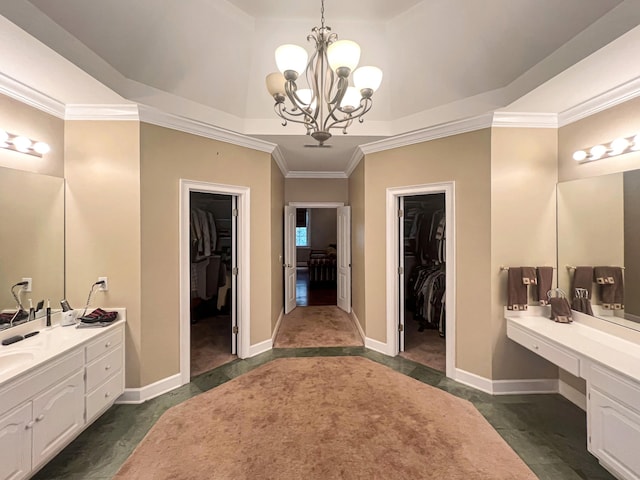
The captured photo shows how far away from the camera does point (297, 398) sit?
2.41 meters

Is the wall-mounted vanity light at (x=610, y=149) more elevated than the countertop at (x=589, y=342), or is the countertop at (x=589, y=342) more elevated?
the wall-mounted vanity light at (x=610, y=149)

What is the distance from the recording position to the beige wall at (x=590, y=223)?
6.72 feet

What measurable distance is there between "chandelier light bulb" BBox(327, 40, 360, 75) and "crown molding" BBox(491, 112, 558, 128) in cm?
175

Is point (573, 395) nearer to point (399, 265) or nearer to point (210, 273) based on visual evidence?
point (399, 265)

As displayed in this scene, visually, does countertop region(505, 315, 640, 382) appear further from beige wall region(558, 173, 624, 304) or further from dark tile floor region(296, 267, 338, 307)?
dark tile floor region(296, 267, 338, 307)

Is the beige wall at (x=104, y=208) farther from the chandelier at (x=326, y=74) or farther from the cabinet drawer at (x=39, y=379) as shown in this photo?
the chandelier at (x=326, y=74)

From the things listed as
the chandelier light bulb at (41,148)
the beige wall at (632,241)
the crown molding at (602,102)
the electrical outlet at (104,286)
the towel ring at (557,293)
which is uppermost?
the crown molding at (602,102)

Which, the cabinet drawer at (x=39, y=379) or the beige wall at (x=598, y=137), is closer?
the cabinet drawer at (x=39, y=379)

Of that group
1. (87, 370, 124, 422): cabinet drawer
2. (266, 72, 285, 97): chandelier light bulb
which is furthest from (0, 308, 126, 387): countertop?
(266, 72, 285, 97): chandelier light bulb

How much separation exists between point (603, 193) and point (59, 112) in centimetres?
474

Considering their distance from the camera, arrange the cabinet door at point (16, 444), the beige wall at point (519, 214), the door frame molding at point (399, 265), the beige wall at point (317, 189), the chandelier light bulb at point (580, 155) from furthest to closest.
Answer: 1. the beige wall at point (317, 189)
2. the door frame molding at point (399, 265)
3. the beige wall at point (519, 214)
4. the chandelier light bulb at point (580, 155)
5. the cabinet door at point (16, 444)

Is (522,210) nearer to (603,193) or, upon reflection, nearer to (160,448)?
(603,193)

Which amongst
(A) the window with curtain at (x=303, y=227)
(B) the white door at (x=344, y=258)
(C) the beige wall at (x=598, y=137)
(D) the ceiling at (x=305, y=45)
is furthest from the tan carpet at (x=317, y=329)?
(A) the window with curtain at (x=303, y=227)

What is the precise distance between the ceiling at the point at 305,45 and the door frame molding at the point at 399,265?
69 cm
